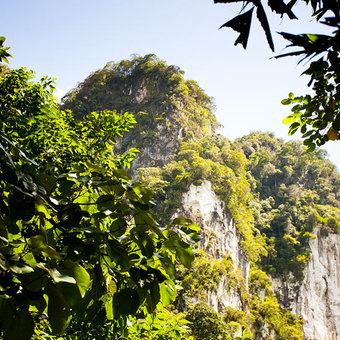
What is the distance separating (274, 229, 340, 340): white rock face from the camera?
21812mm

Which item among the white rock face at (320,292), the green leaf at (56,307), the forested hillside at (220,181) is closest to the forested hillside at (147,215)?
the green leaf at (56,307)

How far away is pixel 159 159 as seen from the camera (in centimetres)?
2441

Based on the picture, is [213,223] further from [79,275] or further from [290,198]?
[79,275]

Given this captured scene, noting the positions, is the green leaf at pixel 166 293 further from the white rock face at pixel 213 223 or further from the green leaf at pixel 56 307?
the white rock face at pixel 213 223

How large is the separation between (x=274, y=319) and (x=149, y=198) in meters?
19.9

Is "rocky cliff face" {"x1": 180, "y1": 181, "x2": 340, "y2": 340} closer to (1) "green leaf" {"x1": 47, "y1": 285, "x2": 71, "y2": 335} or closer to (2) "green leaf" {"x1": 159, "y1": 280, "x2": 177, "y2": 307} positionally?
(2) "green leaf" {"x1": 159, "y1": 280, "x2": 177, "y2": 307}

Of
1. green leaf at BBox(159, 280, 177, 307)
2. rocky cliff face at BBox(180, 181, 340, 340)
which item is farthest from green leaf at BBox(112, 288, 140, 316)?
rocky cliff face at BBox(180, 181, 340, 340)

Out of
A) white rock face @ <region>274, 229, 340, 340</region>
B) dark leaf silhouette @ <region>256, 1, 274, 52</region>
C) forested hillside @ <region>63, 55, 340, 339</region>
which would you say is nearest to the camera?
dark leaf silhouette @ <region>256, 1, 274, 52</region>

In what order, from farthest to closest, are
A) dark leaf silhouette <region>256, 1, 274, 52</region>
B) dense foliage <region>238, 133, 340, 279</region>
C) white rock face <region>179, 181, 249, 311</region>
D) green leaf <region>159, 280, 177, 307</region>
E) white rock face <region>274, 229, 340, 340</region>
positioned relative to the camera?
dense foliage <region>238, 133, 340, 279</region> → white rock face <region>274, 229, 340, 340</region> → white rock face <region>179, 181, 249, 311</region> → green leaf <region>159, 280, 177, 307</region> → dark leaf silhouette <region>256, 1, 274, 52</region>

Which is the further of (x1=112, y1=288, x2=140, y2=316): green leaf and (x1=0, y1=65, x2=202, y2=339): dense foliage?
(x1=112, y1=288, x2=140, y2=316): green leaf

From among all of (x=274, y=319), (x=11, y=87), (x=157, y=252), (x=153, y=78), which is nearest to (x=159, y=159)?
(x=153, y=78)

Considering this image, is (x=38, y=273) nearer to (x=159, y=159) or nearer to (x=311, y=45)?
(x=311, y=45)

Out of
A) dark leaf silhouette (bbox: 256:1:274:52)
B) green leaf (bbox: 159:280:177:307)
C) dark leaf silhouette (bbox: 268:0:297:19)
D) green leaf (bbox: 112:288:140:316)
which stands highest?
dark leaf silhouette (bbox: 268:0:297:19)

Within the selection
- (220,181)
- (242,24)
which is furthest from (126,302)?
(220,181)
